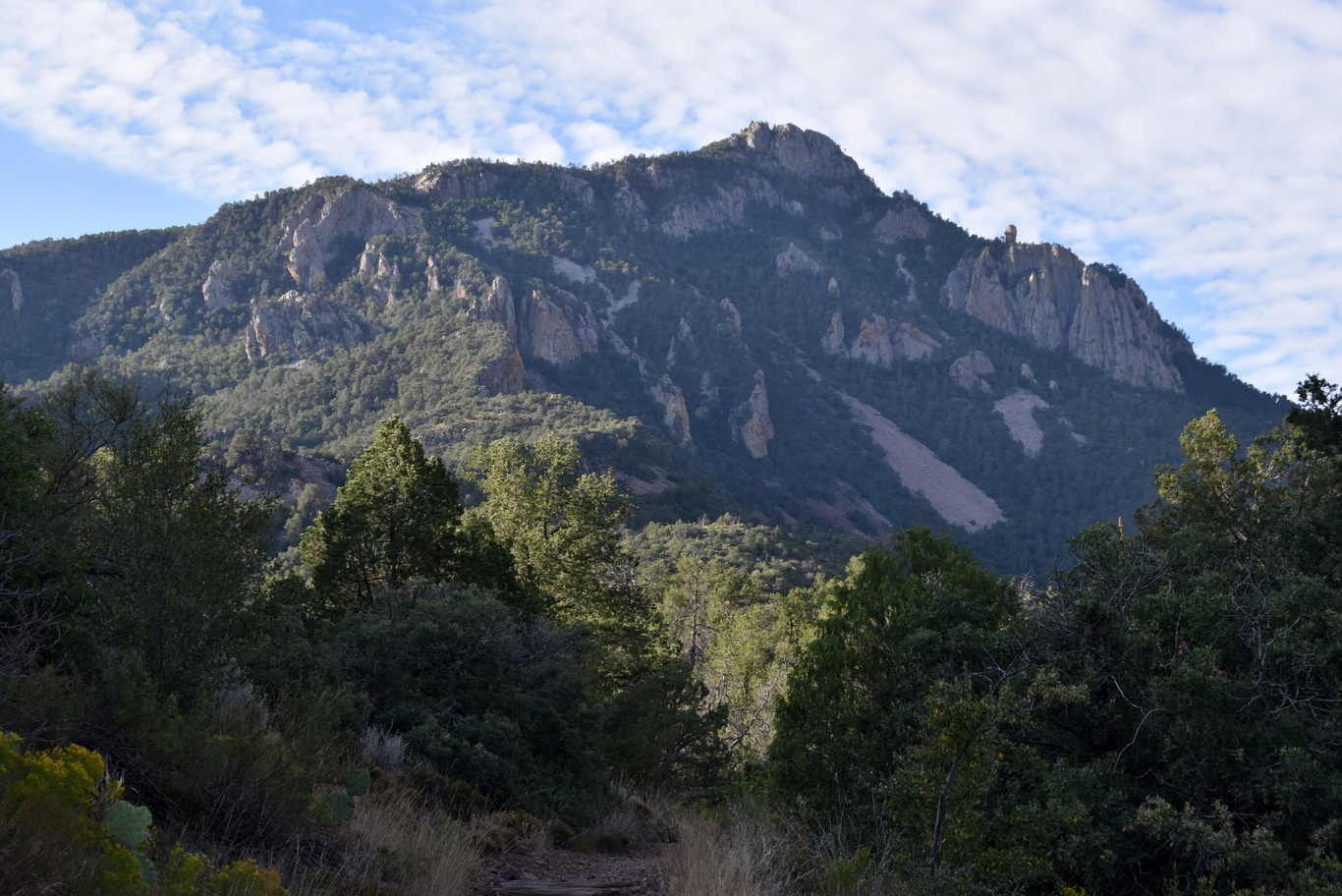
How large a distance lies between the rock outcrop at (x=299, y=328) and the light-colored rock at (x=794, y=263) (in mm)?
89883

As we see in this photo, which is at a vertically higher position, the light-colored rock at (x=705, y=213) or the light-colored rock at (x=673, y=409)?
the light-colored rock at (x=705, y=213)

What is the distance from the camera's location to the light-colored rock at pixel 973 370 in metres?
156

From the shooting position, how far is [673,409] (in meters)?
116

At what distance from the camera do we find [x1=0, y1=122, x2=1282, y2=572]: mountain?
306 ft

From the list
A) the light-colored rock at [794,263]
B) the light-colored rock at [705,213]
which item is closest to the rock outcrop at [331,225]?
the light-colored rock at [705,213]

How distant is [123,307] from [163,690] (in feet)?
428

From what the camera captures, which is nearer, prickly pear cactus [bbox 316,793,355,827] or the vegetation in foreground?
the vegetation in foreground

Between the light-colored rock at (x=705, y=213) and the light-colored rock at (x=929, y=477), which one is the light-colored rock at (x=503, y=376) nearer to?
the light-colored rock at (x=929, y=477)

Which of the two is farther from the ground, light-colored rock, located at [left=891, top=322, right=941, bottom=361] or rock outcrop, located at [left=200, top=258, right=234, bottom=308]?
light-colored rock, located at [left=891, top=322, right=941, bottom=361]

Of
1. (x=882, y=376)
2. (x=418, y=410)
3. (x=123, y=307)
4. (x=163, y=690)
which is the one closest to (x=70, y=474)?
(x=163, y=690)

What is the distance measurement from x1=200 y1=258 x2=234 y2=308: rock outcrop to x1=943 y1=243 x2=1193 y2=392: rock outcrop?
Result: 427ft

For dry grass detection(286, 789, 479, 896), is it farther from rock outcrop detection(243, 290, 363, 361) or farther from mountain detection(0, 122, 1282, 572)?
rock outcrop detection(243, 290, 363, 361)

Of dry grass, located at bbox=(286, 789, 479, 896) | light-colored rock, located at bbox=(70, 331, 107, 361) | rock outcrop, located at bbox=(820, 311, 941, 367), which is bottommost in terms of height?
dry grass, located at bbox=(286, 789, 479, 896)

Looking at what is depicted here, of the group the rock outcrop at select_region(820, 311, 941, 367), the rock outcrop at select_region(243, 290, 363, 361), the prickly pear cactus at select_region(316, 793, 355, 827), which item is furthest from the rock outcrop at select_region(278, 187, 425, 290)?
the prickly pear cactus at select_region(316, 793, 355, 827)
